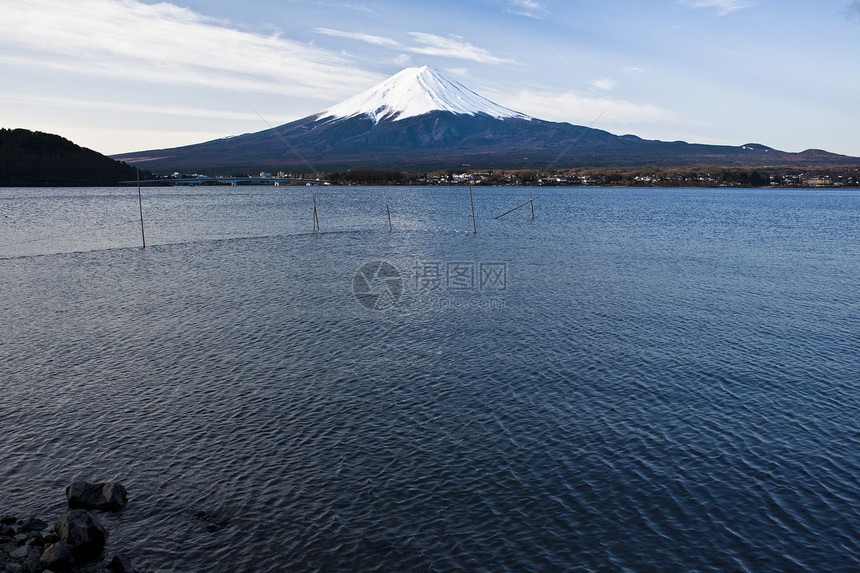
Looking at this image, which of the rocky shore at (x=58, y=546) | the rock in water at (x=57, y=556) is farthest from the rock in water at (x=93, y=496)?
the rock in water at (x=57, y=556)

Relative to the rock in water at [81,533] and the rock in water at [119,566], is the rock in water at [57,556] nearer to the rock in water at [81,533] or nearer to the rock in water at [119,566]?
the rock in water at [81,533]

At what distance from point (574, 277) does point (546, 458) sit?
29.8m

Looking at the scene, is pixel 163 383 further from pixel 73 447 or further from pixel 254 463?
pixel 254 463

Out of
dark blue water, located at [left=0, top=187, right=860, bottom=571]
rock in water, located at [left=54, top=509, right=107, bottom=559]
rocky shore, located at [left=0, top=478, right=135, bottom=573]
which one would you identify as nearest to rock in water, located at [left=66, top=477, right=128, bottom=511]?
rocky shore, located at [left=0, top=478, right=135, bottom=573]

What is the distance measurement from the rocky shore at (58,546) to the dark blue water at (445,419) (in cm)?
59

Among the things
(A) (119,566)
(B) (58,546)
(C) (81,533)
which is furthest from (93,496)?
(A) (119,566)

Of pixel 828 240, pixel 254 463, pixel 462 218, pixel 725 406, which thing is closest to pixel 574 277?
pixel 725 406

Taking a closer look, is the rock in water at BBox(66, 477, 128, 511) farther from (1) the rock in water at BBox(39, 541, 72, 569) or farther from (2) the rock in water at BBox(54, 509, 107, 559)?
(1) the rock in water at BBox(39, 541, 72, 569)

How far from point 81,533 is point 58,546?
1.62ft

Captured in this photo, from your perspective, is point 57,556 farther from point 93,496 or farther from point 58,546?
point 93,496

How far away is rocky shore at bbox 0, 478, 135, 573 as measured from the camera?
1143 cm

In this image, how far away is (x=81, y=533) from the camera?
12016 mm

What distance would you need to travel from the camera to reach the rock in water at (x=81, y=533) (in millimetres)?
11922

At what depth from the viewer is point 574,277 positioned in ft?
147
